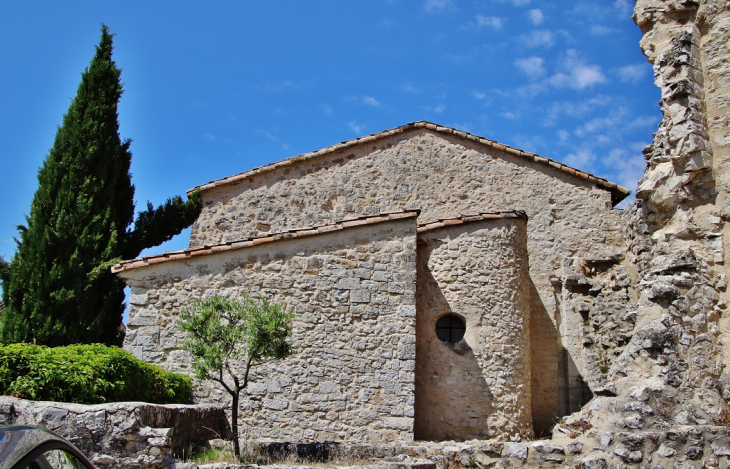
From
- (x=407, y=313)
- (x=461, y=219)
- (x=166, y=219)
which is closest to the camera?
(x=407, y=313)

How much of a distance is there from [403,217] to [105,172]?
7.13 metres

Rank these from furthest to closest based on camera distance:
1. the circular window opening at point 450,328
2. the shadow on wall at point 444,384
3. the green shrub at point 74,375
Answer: the circular window opening at point 450,328 < the shadow on wall at point 444,384 < the green shrub at point 74,375

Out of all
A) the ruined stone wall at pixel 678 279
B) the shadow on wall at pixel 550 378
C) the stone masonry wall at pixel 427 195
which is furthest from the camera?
the stone masonry wall at pixel 427 195

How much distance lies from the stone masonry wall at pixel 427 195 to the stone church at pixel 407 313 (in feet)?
0.23

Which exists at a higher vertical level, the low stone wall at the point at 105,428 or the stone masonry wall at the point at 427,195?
the stone masonry wall at the point at 427,195

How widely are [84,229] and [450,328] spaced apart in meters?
7.96

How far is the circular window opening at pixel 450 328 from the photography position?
1113 centimetres

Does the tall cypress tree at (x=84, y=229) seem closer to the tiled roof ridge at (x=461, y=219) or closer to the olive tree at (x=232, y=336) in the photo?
the olive tree at (x=232, y=336)

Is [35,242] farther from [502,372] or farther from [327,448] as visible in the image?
[502,372]

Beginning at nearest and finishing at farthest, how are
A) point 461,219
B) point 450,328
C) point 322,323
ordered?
point 322,323 → point 450,328 → point 461,219

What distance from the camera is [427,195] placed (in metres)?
14.5

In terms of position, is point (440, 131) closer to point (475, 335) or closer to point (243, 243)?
point (475, 335)

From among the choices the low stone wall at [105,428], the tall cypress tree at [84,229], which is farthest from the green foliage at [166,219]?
the low stone wall at [105,428]

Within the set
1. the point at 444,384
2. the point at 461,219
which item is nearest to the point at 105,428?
the point at 444,384
